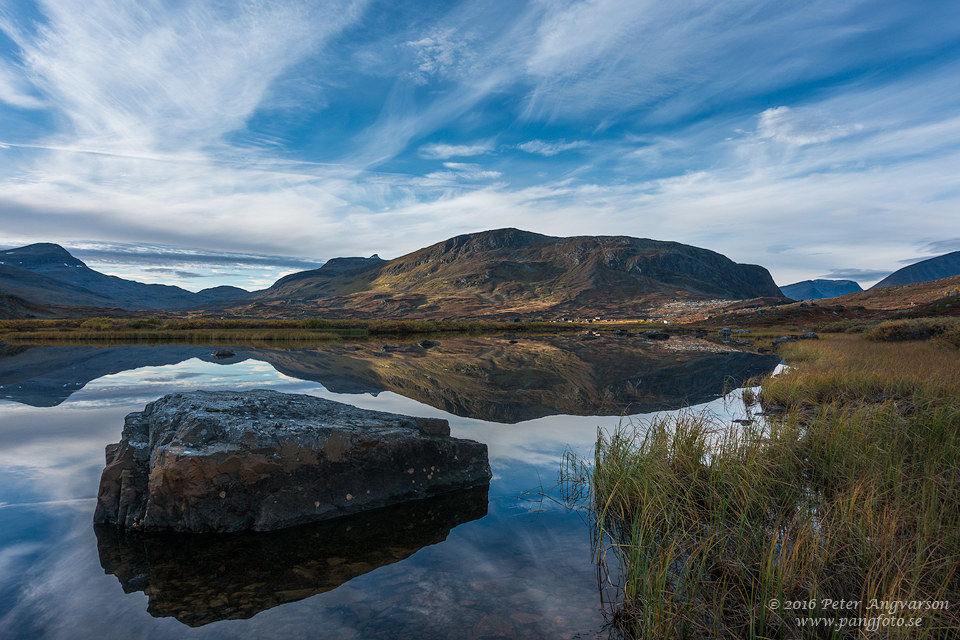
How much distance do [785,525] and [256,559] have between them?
6246mm

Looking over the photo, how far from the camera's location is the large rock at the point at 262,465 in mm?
6133

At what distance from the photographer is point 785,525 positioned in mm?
5371

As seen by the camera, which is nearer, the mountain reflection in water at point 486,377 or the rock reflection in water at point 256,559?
the rock reflection in water at point 256,559

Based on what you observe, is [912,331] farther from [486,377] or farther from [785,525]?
[785,525]

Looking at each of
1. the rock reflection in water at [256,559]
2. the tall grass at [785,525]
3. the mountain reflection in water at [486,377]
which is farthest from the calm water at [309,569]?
the mountain reflection in water at [486,377]

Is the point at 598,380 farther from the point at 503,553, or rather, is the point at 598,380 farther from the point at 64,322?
the point at 64,322

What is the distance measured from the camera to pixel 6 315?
3834 inches

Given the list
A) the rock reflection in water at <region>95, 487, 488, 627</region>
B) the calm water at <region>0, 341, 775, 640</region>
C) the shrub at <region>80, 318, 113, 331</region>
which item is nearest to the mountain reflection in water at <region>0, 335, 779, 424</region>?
the calm water at <region>0, 341, 775, 640</region>

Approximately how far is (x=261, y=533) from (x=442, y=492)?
275cm

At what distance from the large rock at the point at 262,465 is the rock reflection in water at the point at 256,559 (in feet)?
0.81

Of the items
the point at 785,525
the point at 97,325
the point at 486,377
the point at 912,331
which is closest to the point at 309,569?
the point at 785,525

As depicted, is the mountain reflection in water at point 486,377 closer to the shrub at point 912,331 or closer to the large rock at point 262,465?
the large rock at point 262,465

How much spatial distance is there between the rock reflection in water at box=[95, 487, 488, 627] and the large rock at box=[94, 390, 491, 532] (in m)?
0.25

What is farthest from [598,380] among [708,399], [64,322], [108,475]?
[64,322]
